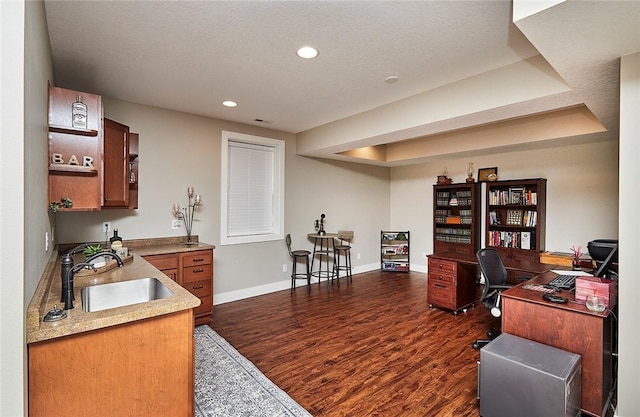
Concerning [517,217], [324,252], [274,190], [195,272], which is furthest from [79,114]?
[517,217]

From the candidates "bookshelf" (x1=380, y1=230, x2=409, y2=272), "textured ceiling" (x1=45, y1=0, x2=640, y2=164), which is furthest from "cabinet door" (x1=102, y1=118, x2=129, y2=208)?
"bookshelf" (x1=380, y1=230, x2=409, y2=272)

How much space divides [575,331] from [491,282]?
1394mm

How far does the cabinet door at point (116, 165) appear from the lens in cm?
288

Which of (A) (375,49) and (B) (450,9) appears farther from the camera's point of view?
Result: (A) (375,49)

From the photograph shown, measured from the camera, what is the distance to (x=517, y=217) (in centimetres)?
514

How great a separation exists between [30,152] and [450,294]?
13.7 feet

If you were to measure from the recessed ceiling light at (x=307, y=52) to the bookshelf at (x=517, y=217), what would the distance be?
4.16 metres

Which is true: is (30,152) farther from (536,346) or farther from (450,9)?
(536,346)

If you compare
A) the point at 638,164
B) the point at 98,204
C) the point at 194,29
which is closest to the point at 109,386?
the point at 98,204

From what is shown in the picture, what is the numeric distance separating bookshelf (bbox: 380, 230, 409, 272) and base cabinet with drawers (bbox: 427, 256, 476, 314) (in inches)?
91.3

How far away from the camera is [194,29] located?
2184 mm

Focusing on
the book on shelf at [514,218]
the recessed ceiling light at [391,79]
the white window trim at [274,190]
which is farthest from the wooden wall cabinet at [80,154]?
the book on shelf at [514,218]

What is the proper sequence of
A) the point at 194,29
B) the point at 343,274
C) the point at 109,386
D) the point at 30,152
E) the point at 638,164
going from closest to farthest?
1. the point at 30,152
2. the point at 109,386
3. the point at 638,164
4. the point at 194,29
5. the point at 343,274

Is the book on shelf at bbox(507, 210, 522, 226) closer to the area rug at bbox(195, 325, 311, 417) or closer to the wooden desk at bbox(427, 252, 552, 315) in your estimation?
the wooden desk at bbox(427, 252, 552, 315)
